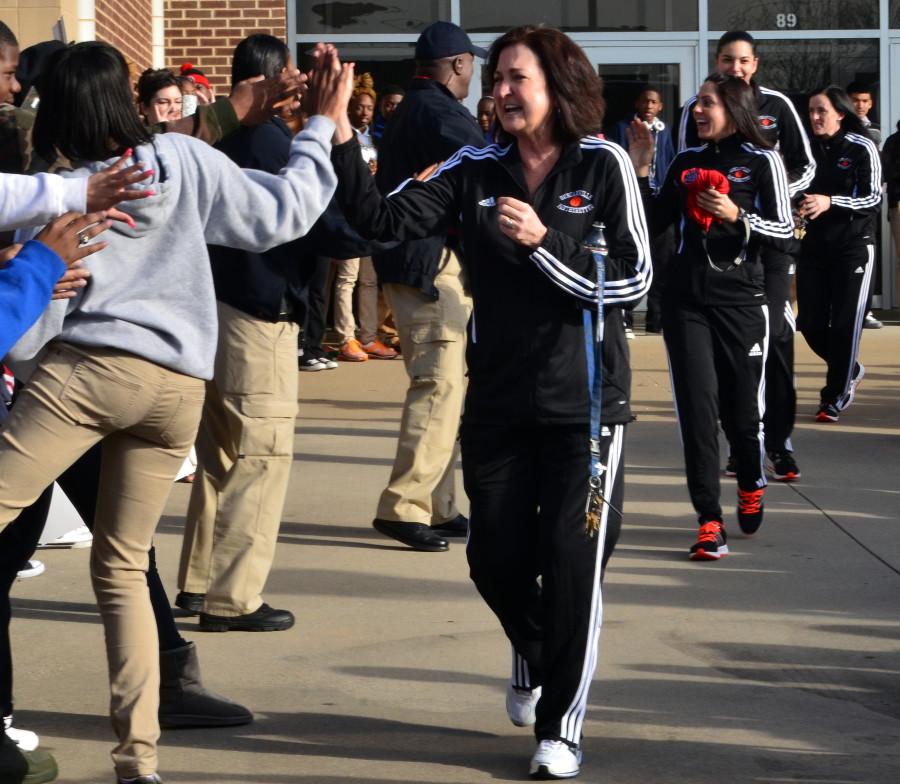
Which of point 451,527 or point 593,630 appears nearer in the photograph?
point 593,630

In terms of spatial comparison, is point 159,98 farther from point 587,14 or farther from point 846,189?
point 587,14

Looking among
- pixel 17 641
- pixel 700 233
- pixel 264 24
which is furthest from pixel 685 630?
pixel 264 24

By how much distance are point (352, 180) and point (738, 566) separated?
116 inches

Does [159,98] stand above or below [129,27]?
below

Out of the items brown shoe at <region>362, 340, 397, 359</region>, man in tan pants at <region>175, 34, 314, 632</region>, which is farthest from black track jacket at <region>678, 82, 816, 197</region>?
brown shoe at <region>362, 340, 397, 359</region>

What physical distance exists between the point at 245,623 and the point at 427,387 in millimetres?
1752

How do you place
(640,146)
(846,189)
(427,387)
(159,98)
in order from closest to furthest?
(640,146)
(427,387)
(159,98)
(846,189)

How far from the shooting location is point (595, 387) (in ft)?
13.6

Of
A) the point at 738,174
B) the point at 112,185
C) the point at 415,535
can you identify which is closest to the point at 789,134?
the point at 738,174

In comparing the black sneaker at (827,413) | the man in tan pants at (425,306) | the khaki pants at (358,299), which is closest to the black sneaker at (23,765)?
the man in tan pants at (425,306)

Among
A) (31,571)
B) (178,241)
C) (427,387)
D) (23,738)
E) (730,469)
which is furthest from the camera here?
(730,469)

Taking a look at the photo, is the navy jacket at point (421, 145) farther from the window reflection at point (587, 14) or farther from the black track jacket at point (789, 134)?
the window reflection at point (587, 14)

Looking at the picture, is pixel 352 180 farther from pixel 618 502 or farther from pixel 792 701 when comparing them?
pixel 792 701

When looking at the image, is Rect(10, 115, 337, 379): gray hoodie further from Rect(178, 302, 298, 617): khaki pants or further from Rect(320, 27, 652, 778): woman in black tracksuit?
Rect(178, 302, 298, 617): khaki pants
